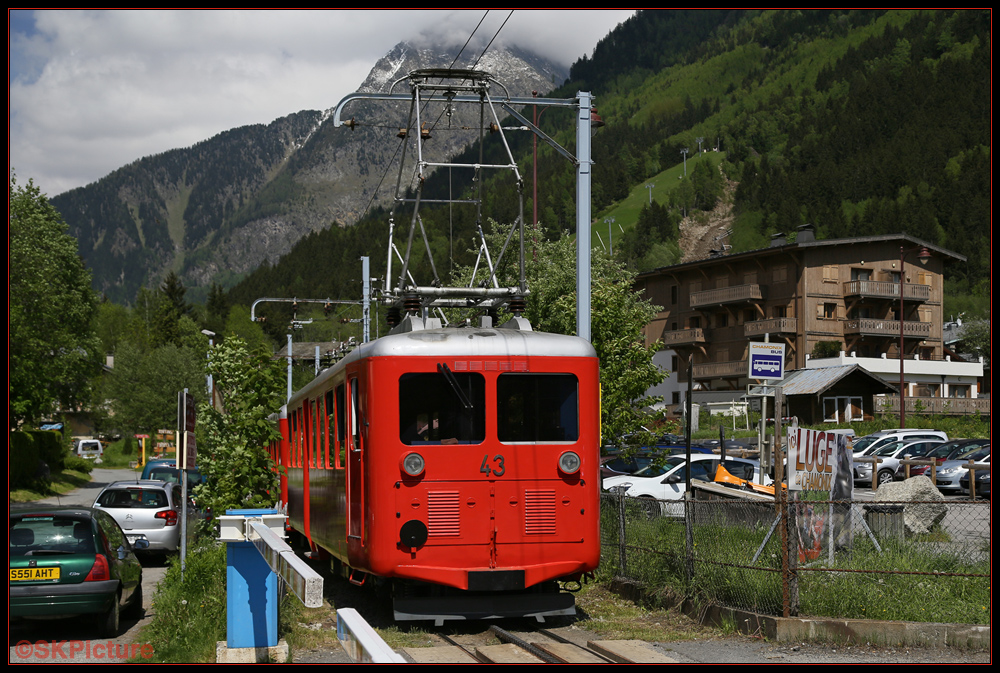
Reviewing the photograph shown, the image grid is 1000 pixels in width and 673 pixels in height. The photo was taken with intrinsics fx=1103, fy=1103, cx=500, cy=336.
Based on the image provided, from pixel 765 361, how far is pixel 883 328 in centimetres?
6634

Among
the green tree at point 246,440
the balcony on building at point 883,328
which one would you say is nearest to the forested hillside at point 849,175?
the balcony on building at point 883,328

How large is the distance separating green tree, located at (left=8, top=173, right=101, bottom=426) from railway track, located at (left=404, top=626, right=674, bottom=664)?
23512 mm

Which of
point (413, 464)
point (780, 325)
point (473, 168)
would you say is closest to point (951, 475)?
point (473, 168)

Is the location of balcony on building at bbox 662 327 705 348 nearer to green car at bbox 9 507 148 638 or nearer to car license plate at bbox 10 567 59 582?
green car at bbox 9 507 148 638

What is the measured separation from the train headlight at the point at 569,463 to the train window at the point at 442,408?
0.86 meters

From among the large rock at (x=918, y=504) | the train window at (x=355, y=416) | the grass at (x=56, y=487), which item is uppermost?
the train window at (x=355, y=416)

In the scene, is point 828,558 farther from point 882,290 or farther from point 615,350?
point 882,290

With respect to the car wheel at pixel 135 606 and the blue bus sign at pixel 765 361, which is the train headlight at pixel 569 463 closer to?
the blue bus sign at pixel 765 361

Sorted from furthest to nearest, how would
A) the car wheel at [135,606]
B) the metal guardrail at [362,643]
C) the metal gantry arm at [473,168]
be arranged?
1. the metal gantry arm at [473,168]
2. the car wheel at [135,606]
3. the metal guardrail at [362,643]

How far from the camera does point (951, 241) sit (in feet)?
407

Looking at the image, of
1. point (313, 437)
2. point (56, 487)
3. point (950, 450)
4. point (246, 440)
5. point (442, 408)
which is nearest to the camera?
point (442, 408)

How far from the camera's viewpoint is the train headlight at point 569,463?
11.4 metres

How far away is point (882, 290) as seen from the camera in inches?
2975

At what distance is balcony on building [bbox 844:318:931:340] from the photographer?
74.7 m
